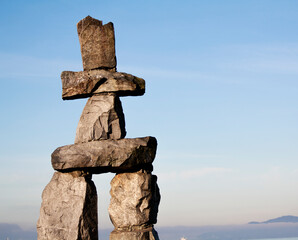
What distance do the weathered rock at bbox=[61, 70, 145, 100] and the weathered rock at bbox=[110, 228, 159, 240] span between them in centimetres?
280

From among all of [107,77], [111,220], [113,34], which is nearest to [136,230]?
[111,220]

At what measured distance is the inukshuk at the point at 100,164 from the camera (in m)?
10.4

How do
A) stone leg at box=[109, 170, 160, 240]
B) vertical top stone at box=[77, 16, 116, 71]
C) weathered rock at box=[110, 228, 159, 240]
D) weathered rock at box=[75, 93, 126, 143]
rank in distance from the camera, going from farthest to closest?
1. vertical top stone at box=[77, 16, 116, 71]
2. weathered rock at box=[75, 93, 126, 143]
3. stone leg at box=[109, 170, 160, 240]
4. weathered rock at box=[110, 228, 159, 240]

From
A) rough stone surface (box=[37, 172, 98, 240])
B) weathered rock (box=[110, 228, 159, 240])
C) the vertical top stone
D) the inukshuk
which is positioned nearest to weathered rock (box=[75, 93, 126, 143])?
the inukshuk

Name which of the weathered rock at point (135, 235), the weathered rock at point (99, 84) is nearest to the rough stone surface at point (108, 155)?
the weathered rock at point (99, 84)

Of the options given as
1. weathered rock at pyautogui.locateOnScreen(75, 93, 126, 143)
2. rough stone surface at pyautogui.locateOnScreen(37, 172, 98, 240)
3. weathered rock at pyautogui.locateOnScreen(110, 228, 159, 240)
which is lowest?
weathered rock at pyautogui.locateOnScreen(110, 228, 159, 240)

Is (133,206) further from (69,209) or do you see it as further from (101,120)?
(101,120)

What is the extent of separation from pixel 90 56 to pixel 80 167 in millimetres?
2363

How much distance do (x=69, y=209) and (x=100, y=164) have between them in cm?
109

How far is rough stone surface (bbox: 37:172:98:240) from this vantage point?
10422 mm

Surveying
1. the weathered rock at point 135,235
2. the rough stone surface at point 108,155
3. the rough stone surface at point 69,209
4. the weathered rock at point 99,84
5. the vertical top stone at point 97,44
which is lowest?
the weathered rock at point 135,235

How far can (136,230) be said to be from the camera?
1036 cm

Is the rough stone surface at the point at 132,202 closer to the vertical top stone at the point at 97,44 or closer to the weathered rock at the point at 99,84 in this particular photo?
the weathered rock at the point at 99,84

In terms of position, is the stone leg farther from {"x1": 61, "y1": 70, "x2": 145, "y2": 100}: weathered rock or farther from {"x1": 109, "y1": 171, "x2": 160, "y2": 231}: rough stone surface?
{"x1": 61, "y1": 70, "x2": 145, "y2": 100}: weathered rock
